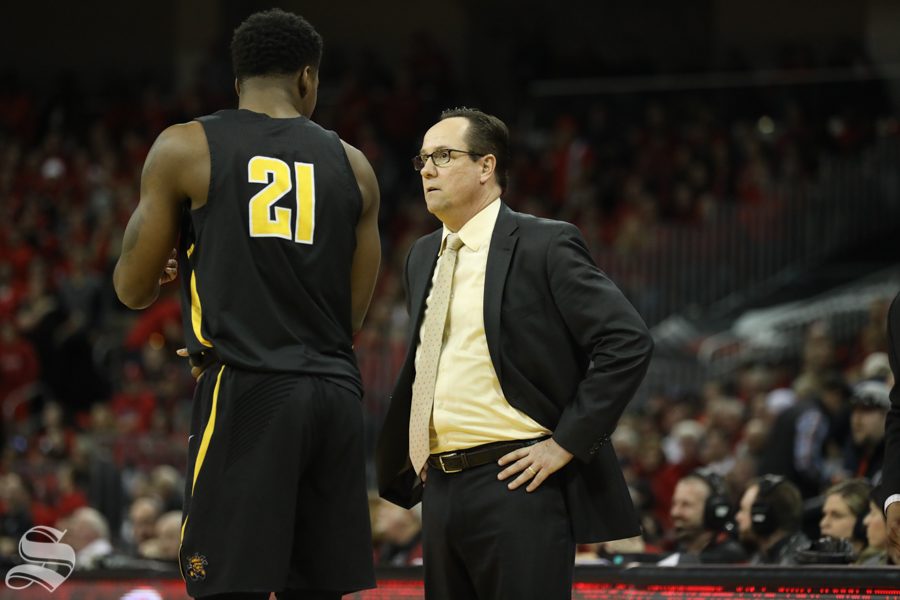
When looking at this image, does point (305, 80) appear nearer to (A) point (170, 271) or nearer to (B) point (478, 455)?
(A) point (170, 271)

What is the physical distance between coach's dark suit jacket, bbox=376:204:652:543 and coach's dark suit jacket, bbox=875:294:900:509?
0.70m

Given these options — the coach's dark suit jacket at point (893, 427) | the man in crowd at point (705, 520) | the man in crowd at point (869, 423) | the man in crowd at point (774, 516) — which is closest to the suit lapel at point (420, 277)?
the coach's dark suit jacket at point (893, 427)

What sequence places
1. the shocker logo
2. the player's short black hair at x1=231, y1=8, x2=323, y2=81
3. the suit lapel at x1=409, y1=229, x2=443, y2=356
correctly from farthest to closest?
the shocker logo < the suit lapel at x1=409, y1=229, x2=443, y2=356 < the player's short black hair at x1=231, y1=8, x2=323, y2=81

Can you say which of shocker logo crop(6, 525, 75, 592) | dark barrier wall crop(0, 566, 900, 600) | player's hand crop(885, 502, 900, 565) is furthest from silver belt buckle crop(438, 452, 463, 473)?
shocker logo crop(6, 525, 75, 592)

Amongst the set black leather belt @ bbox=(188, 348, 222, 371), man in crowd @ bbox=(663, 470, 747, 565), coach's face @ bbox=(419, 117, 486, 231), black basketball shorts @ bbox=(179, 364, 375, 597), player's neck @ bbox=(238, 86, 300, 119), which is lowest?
man in crowd @ bbox=(663, 470, 747, 565)

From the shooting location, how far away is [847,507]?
6656 mm

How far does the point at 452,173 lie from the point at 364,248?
0.50m

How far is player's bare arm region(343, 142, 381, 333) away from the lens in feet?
13.2

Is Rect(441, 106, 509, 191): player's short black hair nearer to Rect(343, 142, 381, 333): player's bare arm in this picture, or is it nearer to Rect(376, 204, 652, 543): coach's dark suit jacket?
Rect(376, 204, 652, 543): coach's dark suit jacket

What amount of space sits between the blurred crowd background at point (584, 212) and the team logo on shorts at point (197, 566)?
12.4ft

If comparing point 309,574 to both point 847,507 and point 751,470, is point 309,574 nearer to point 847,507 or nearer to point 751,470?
point 847,507

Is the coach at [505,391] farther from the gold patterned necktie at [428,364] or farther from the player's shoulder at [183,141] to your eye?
the player's shoulder at [183,141]

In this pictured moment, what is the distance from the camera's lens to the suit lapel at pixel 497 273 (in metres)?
4.26

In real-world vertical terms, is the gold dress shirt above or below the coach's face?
below
